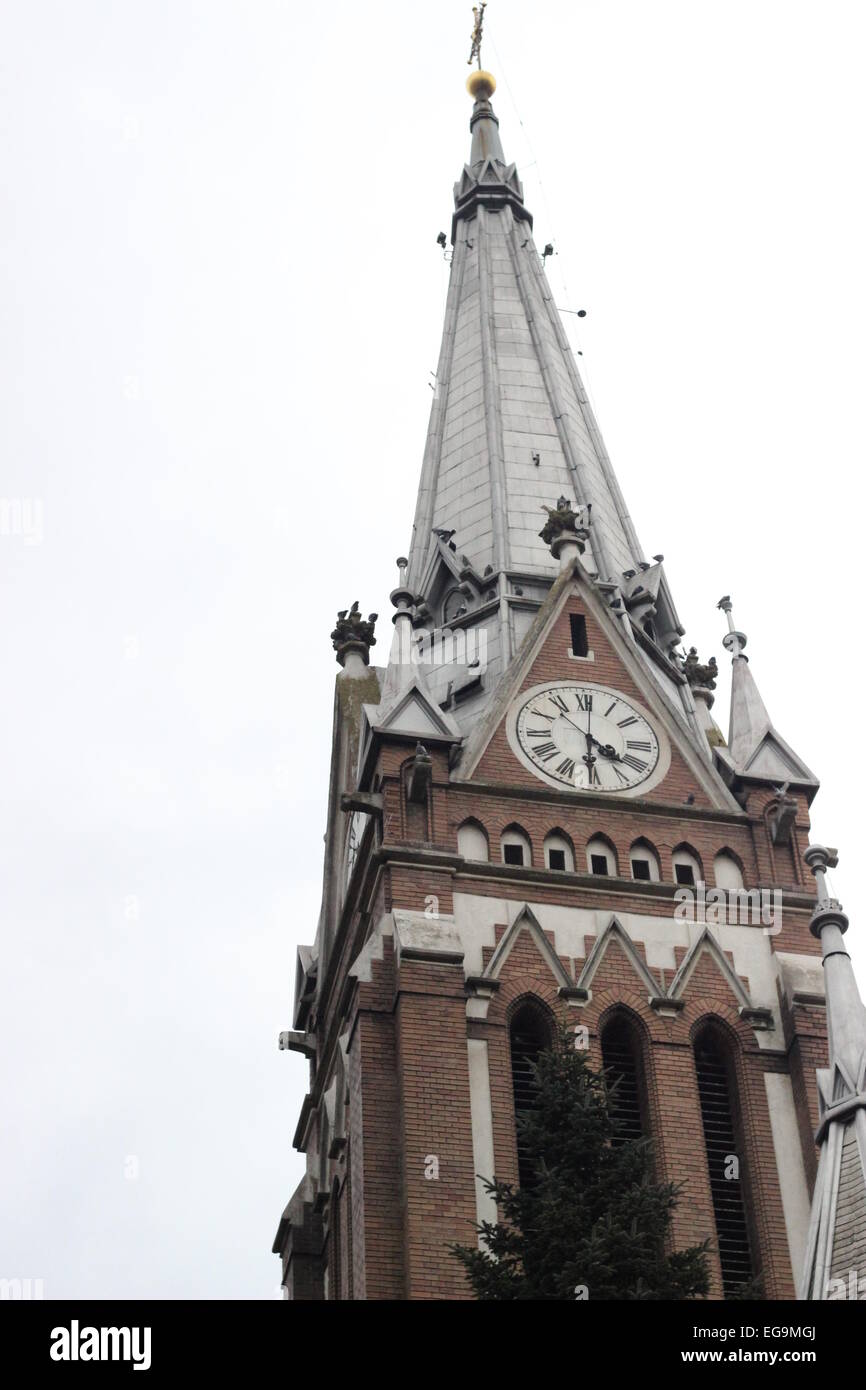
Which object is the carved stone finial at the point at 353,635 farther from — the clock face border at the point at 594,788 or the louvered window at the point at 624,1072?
the louvered window at the point at 624,1072

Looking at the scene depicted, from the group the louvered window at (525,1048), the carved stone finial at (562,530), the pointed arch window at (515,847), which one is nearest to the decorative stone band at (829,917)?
the louvered window at (525,1048)

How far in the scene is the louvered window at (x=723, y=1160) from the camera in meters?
33.6

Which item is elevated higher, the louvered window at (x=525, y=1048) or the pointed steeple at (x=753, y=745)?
the pointed steeple at (x=753, y=745)

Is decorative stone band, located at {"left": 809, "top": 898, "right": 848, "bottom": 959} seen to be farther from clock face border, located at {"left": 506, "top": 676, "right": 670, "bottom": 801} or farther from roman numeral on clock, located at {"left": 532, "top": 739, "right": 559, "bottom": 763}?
roman numeral on clock, located at {"left": 532, "top": 739, "right": 559, "bottom": 763}

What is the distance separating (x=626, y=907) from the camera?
3719 centimetres

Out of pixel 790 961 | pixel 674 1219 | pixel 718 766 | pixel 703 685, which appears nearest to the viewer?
pixel 674 1219

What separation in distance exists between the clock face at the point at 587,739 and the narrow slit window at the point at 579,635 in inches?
35.6

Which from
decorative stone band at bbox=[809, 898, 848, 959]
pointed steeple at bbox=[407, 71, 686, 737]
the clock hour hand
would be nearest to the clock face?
the clock hour hand

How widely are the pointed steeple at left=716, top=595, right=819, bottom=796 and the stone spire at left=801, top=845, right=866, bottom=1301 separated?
35.4 feet

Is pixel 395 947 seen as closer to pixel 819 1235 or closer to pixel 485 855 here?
pixel 485 855

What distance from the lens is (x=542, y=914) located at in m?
36.7

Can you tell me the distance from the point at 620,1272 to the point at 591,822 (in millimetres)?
14158

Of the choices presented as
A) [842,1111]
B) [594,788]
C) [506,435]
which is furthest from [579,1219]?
[506,435]
